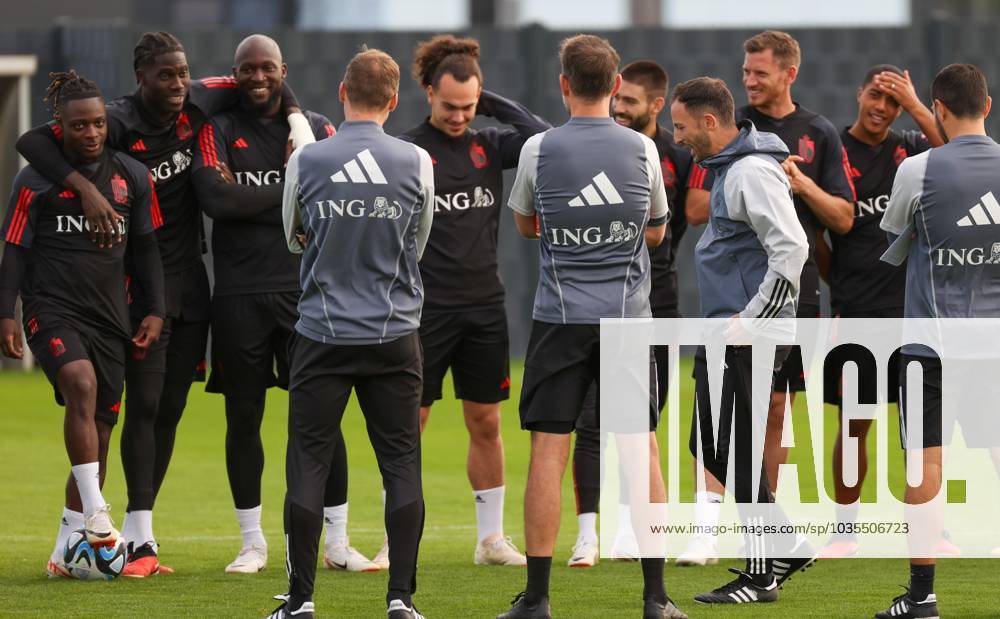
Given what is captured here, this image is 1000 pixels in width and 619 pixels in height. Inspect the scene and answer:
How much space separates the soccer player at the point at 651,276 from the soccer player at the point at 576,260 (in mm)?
1438

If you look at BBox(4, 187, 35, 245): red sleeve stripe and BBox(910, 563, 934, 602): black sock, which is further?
BBox(4, 187, 35, 245): red sleeve stripe

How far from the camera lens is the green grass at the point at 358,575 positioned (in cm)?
596

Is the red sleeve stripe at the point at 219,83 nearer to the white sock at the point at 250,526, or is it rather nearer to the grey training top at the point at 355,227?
the grey training top at the point at 355,227

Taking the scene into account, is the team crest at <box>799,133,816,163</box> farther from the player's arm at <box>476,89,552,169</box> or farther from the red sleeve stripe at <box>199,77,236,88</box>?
the red sleeve stripe at <box>199,77,236,88</box>

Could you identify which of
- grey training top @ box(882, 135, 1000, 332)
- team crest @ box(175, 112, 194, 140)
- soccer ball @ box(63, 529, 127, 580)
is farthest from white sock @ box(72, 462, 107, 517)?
grey training top @ box(882, 135, 1000, 332)

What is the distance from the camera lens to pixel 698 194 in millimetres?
7113

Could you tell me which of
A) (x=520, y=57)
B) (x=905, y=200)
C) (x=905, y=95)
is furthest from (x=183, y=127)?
(x=520, y=57)

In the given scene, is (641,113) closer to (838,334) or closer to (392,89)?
(838,334)

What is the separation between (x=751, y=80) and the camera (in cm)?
706

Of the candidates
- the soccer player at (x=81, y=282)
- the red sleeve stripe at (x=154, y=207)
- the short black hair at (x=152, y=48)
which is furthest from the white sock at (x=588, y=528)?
the short black hair at (x=152, y=48)

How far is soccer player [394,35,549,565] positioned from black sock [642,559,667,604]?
163 cm

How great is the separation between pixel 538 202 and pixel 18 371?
1290 cm

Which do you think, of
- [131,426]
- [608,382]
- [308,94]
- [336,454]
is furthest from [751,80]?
[308,94]

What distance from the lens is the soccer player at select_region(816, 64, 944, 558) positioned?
7363mm
